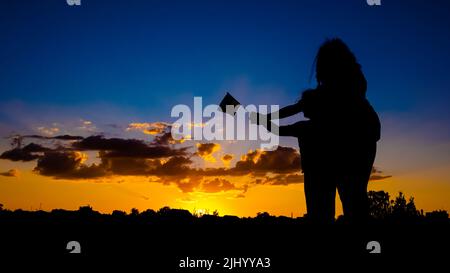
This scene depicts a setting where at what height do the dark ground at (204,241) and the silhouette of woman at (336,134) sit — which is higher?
the silhouette of woman at (336,134)

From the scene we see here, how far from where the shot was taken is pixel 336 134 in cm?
349

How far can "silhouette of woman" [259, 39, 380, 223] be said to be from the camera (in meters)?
3.49

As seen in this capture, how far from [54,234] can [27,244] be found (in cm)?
67

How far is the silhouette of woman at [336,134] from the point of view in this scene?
3.49 m

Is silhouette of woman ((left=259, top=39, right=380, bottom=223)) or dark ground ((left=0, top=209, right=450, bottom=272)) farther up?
silhouette of woman ((left=259, top=39, right=380, bottom=223))

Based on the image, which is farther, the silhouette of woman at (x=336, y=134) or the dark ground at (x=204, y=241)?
the dark ground at (x=204, y=241)

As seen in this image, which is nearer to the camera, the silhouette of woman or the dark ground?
the silhouette of woman

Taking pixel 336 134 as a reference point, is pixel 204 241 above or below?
below

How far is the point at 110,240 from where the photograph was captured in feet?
18.2

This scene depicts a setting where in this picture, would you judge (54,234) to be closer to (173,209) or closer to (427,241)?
(173,209)
